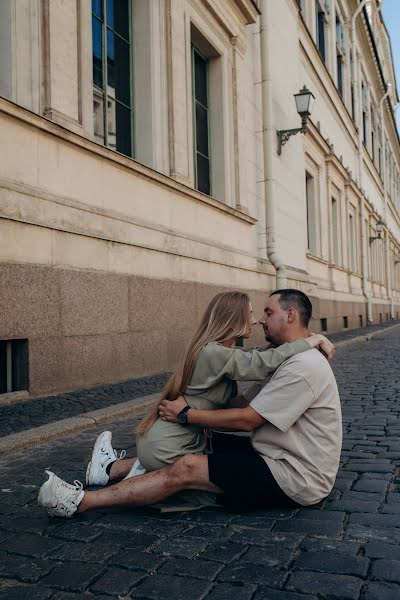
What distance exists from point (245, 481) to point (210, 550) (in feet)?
1.52

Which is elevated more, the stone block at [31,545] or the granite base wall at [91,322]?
the granite base wall at [91,322]

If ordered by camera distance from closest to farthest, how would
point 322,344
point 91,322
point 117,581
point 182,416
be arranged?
point 117,581
point 182,416
point 322,344
point 91,322

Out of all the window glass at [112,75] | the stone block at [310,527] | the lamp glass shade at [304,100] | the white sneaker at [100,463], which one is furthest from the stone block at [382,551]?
the lamp glass shade at [304,100]

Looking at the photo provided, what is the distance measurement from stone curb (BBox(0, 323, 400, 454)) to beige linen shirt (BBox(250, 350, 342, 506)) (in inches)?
89.1

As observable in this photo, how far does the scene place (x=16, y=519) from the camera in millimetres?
3297

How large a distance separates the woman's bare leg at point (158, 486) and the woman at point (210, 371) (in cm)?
13

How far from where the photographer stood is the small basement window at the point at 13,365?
6.70m

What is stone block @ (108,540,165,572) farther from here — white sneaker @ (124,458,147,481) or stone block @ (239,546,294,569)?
white sneaker @ (124,458,147,481)

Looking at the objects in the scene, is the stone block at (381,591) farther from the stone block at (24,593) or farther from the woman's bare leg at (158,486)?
the stone block at (24,593)

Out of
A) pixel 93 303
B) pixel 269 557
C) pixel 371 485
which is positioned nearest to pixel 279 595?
pixel 269 557

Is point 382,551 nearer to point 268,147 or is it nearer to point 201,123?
point 201,123

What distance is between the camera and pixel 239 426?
3.21m

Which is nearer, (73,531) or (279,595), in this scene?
(279,595)

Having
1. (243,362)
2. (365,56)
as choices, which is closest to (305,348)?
(243,362)
